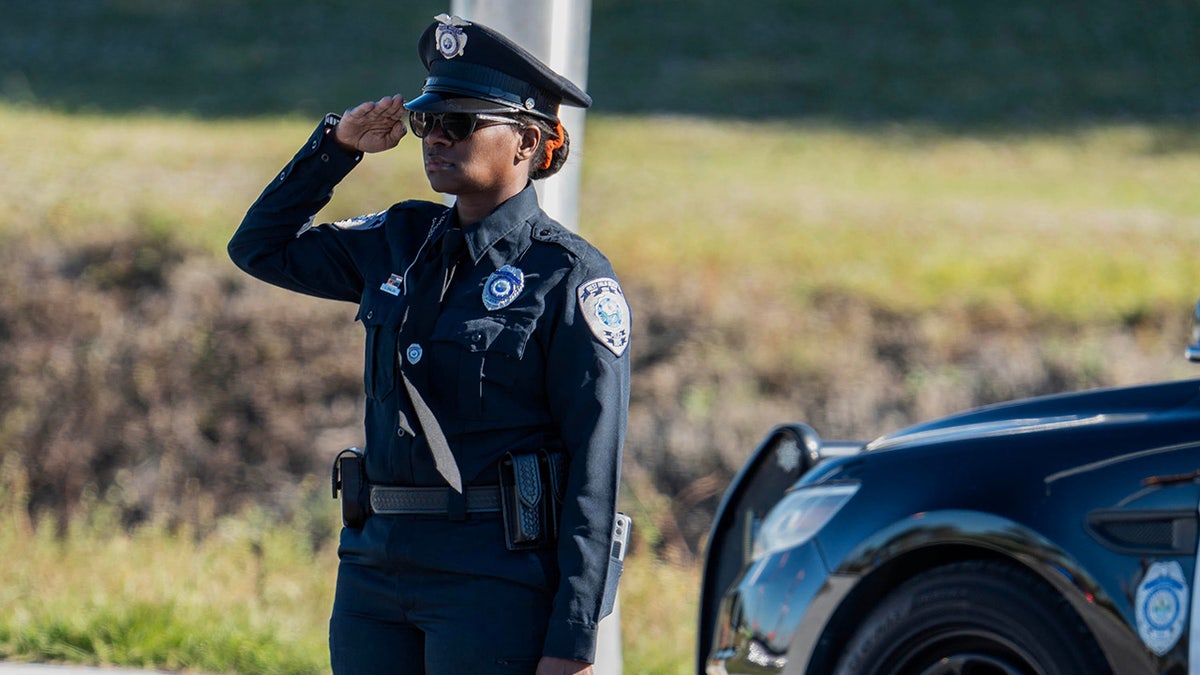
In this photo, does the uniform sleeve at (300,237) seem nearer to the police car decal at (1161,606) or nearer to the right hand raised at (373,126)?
the right hand raised at (373,126)

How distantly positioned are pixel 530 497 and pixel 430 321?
13.3 inches

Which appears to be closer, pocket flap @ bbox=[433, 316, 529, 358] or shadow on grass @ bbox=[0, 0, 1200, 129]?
pocket flap @ bbox=[433, 316, 529, 358]

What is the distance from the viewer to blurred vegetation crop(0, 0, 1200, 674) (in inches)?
277

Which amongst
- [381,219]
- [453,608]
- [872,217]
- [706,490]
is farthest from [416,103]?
[872,217]

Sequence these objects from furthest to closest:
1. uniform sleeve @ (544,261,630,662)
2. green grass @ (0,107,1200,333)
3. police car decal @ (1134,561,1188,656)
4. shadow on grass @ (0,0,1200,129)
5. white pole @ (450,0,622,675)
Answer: shadow on grass @ (0,0,1200,129), green grass @ (0,107,1200,333), white pole @ (450,0,622,675), police car decal @ (1134,561,1188,656), uniform sleeve @ (544,261,630,662)

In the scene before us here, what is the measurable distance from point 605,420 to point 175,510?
21.9 feet

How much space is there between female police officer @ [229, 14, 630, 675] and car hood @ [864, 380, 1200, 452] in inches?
49.1

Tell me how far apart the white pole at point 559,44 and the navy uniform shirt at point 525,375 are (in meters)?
1.69

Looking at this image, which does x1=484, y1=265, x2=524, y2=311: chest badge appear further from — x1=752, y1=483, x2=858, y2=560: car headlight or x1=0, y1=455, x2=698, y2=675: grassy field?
x1=0, y1=455, x2=698, y2=675: grassy field

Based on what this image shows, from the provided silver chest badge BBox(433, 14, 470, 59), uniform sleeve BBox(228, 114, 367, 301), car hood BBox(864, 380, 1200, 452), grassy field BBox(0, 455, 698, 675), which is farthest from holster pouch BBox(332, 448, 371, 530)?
grassy field BBox(0, 455, 698, 675)

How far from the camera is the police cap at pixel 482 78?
112 inches

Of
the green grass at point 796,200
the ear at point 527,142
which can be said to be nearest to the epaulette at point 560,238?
the ear at point 527,142

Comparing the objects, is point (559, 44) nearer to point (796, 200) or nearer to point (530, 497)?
point (530, 497)

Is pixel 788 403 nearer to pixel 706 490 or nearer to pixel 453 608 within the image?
pixel 706 490
